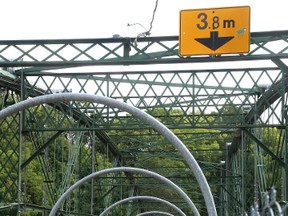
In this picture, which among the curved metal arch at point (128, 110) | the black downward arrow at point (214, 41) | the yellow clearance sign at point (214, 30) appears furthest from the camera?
the black downward arrow at point (214, 41)

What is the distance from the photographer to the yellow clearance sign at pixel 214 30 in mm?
13984

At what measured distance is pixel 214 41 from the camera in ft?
46.4

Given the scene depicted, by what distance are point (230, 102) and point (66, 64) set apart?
6.59 metres

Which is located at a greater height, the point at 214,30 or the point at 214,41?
the point at 214,30

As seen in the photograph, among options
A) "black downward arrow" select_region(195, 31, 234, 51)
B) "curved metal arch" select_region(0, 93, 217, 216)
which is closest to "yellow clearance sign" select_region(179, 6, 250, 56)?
"black downward arrow" select_region(195, 31, 234, 51)

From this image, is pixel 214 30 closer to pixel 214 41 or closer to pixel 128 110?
pixel 214 41

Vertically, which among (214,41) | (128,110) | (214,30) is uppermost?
(214,30)


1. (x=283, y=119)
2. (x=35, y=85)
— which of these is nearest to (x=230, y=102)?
(x=283, y=119)

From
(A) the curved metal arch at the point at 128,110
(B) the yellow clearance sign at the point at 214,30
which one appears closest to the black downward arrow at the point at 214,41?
(B) the yellow clearance sign at the point at 214,30

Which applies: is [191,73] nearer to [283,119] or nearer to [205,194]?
[283,119]

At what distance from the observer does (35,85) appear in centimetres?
2097

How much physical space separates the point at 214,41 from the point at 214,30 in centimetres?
23

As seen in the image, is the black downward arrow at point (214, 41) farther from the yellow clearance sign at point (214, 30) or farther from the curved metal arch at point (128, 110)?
the curved metal arch at point (128, 110)

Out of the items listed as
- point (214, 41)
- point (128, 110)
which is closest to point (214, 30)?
point (214, 41)
